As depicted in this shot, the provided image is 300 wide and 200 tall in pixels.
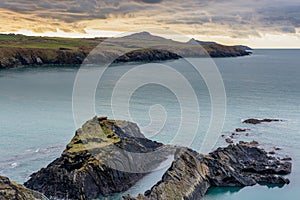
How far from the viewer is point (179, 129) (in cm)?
5784

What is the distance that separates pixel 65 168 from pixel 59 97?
2077 inches

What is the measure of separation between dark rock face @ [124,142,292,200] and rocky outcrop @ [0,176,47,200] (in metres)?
7.92

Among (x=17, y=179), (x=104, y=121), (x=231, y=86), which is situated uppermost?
(x=104, y=121)

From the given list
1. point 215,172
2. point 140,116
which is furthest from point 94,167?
point 140,116

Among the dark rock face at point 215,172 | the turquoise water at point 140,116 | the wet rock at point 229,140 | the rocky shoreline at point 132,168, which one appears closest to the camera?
the dark rock face at point 215,172

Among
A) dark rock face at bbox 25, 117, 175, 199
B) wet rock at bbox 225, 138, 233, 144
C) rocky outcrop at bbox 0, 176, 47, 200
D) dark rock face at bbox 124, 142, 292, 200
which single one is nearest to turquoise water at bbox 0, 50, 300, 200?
wet rock at bbox 225, 138, 233, 144

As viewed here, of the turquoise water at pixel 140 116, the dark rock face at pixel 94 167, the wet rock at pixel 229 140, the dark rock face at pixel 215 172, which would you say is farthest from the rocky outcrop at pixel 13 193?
the wet rock at pixel 229 140

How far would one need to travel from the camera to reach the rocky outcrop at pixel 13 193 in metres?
22.0

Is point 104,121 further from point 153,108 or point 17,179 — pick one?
point 153,108

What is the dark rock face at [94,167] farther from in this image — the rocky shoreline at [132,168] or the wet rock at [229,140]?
the wet rock at [229,140]

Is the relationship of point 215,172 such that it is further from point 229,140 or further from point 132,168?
point 229,140

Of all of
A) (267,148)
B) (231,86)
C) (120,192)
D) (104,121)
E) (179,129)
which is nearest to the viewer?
(120,192)

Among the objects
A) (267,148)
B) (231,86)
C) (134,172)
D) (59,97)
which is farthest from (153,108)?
(231,86)

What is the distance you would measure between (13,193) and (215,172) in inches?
824
